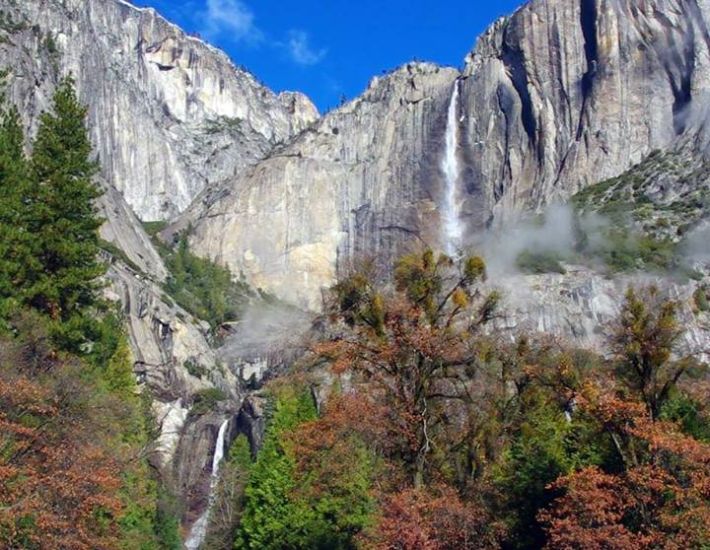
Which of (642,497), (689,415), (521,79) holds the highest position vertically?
(521,79)

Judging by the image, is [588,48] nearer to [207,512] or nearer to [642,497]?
[207,512]

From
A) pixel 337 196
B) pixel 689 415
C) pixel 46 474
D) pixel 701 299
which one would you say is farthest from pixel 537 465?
pixel 337 196

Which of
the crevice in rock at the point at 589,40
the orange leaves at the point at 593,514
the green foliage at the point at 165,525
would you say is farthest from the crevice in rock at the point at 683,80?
the orange leaves at the point at 593,514

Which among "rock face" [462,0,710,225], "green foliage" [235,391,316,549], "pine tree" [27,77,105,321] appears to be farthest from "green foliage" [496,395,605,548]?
"rock face" [462,0,710,225]

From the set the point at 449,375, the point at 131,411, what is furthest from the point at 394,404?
the point at 131,411

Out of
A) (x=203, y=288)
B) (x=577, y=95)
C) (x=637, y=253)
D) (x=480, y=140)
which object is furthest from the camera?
(x=480, y=140)

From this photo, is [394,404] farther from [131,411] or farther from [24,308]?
[24,308]

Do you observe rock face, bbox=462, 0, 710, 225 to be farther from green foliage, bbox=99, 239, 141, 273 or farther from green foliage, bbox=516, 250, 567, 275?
green foliage, bbox=99, 239, 141, 273
